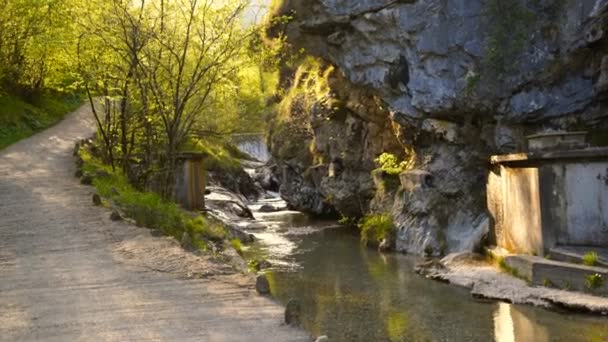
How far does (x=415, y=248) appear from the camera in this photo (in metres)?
24.0

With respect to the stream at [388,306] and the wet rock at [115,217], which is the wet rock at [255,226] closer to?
the stream at [388,306]

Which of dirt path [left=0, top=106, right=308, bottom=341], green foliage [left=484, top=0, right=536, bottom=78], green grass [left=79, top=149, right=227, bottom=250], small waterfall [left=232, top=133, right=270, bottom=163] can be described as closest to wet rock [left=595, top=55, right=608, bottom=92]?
green foliage [left=484, top=0, right=536, bottom=78]

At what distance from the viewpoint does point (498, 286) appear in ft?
53.0

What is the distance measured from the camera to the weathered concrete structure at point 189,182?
27500 millimetres

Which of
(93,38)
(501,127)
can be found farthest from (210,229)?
(501,127)

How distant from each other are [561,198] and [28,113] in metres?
29.8

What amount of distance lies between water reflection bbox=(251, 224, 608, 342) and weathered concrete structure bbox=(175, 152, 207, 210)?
809 centimetres

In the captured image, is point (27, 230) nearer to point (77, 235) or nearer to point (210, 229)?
point (77, 235)

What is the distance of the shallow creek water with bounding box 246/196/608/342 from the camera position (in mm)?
12609

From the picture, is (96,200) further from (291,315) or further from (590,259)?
(590,259)

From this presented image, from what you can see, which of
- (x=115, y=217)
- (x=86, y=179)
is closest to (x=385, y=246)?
(x=86, y=179)

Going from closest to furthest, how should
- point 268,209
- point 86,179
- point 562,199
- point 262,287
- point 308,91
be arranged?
point 262,287 < point 562,199 < point 86,179 < point 308,91 < point 268,209

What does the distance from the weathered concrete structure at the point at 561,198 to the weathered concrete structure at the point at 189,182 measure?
1408 cm

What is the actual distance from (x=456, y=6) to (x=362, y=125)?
1002cm
